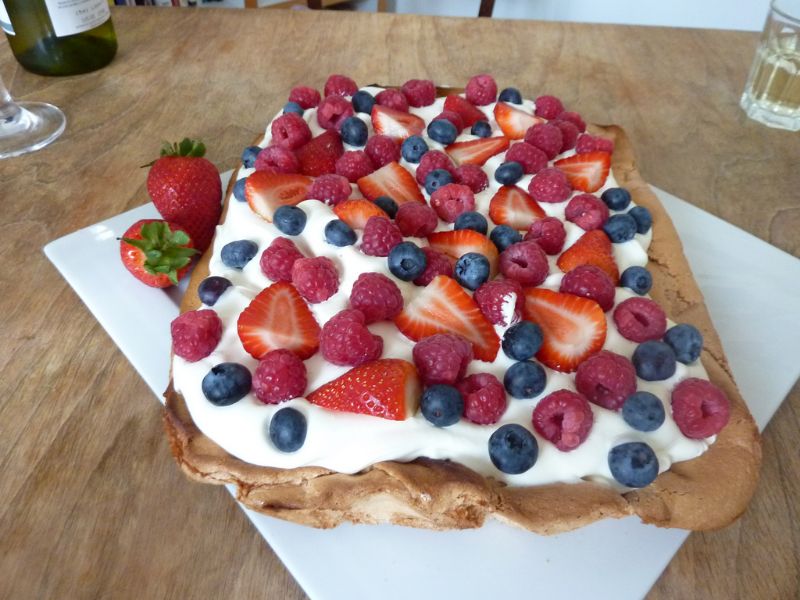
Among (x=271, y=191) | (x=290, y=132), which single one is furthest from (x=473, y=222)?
(x=290, y=132)

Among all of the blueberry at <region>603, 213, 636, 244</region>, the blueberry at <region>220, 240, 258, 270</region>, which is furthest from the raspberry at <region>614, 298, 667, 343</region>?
the blueberry at <region>220, 240, 258, 270</region>

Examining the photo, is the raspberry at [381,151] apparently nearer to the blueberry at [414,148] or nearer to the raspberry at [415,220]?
the blueberry at [414,148]

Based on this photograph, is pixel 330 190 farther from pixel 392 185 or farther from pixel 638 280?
pixel 638 280

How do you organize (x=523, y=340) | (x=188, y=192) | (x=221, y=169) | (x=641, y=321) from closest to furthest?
(x=523, y=340) → (x=641, y=321) → (x=188, y=192) → (x=221, y=169)

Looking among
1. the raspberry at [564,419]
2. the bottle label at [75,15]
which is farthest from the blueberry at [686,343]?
the bottle label at [75,15]

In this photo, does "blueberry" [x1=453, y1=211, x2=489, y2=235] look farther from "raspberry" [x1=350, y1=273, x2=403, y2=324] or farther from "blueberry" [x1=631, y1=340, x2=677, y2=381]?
"blueberry" [x1=631, y1=340, x2=677, y2=381]
